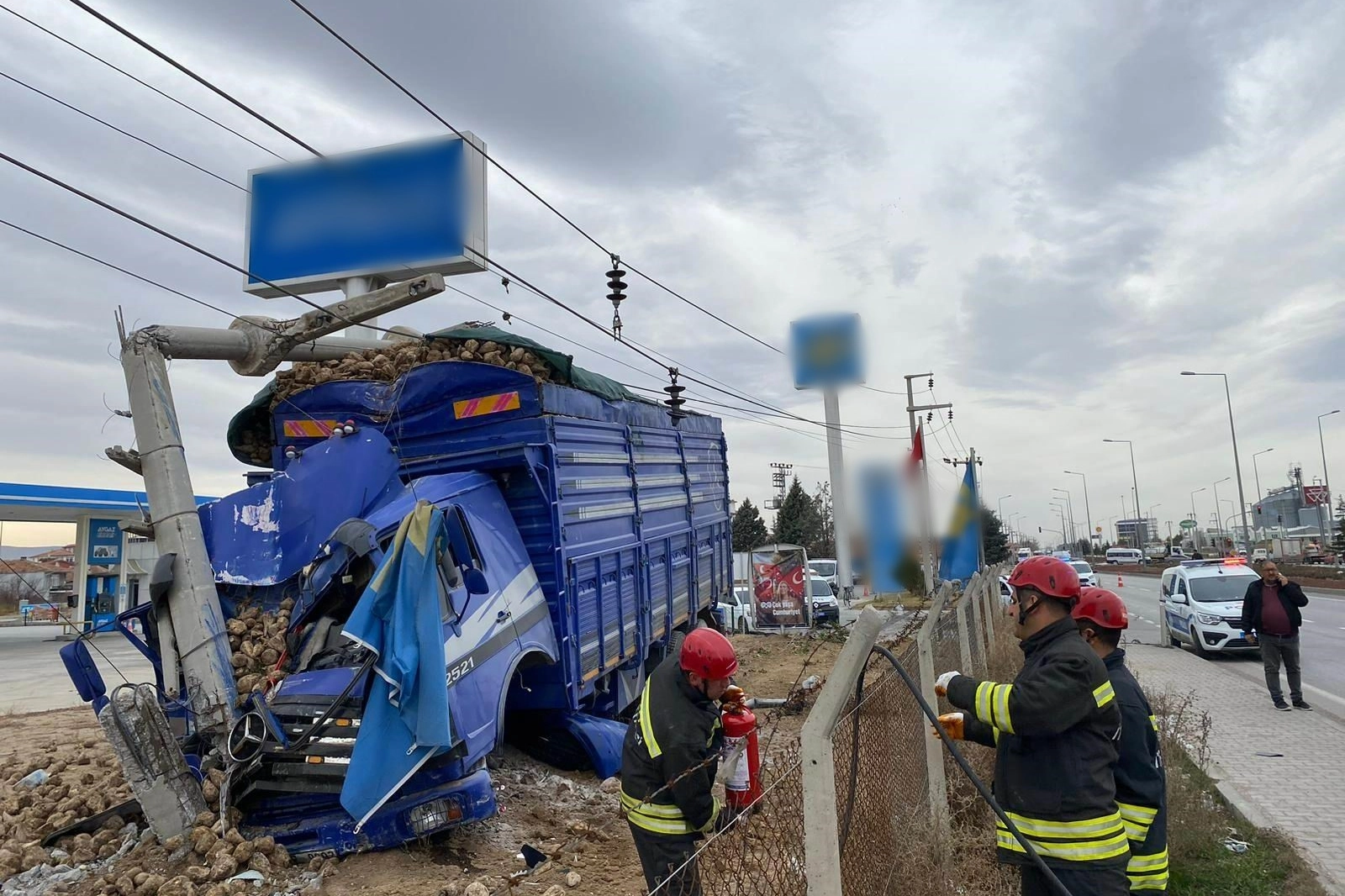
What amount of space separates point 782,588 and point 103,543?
2066 centimetres

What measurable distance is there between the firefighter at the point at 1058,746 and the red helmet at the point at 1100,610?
544 mm

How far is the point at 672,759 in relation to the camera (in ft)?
11.0

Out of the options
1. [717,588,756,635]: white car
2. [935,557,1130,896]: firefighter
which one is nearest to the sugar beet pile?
[935,557,1130,896]: firefighter

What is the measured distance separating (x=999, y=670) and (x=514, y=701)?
5.00 metres

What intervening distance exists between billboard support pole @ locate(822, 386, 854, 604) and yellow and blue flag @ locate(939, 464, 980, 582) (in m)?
14.2

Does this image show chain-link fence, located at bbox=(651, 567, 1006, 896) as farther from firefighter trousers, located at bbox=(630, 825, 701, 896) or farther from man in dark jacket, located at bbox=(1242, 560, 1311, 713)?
man in dark jacket, located at bbox=(1242, 560, 1311, 713)

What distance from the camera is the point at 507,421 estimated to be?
6828mm

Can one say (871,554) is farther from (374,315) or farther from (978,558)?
(374,315)

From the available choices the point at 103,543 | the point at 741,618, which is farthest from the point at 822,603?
the point at 103,543

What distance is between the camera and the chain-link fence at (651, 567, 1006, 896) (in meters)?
2.47

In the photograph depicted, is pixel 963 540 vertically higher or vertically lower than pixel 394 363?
lower

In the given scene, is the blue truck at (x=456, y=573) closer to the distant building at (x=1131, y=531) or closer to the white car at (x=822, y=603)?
the white car at (x=822, y=603)

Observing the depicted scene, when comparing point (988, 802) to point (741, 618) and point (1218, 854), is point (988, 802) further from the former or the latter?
point (741, 618)

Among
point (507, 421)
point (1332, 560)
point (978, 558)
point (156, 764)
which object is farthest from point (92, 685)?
point (1332, 560)
